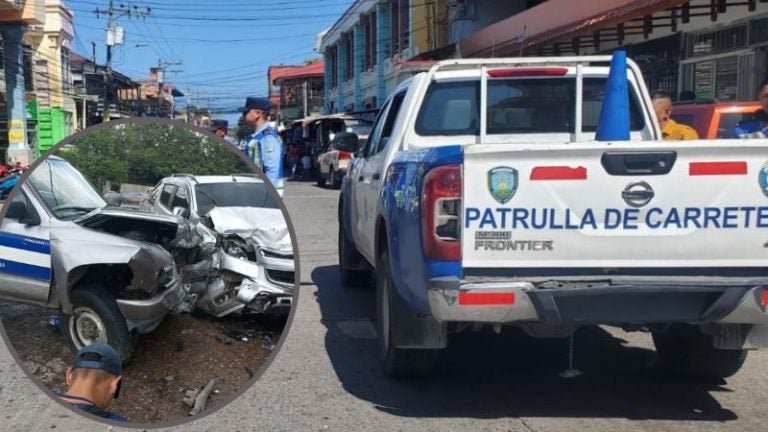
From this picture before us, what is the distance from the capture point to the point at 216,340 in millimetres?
1765

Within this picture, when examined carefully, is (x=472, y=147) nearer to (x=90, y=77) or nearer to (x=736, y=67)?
(x=736, y=67)

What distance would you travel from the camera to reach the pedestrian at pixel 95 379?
170 centimetres

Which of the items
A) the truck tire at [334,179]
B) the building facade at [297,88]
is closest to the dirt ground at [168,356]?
the truck tire at [334,179]

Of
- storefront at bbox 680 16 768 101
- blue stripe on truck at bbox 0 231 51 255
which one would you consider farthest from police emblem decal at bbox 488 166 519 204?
storefront at bbox 680 16 768 101

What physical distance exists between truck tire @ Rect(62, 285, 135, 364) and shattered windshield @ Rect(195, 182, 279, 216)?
0.86 feet

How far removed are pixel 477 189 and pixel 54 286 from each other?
260 centimetres

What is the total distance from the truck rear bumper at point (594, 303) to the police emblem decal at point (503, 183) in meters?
0.42

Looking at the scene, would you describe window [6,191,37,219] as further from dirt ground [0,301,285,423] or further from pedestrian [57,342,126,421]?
pedestrian [57,342,126,421]

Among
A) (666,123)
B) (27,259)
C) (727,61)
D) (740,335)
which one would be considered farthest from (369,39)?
(27,259)

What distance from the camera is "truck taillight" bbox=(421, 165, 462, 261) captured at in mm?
4031

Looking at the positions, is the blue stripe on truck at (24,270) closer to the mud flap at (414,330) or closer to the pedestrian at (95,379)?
the pedestrian at (95,379)

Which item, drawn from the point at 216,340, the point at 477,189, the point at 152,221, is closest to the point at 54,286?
the point at 152,221

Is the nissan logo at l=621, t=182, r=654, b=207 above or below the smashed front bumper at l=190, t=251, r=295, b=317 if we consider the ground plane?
above

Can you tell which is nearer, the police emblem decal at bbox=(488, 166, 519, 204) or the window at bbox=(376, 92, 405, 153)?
the police emblem decal at bbox=(488, 166, 519, 204)
